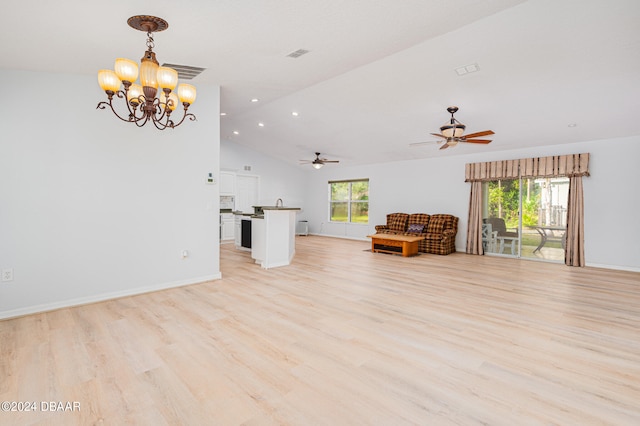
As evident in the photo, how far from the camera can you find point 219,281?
4.58 metres

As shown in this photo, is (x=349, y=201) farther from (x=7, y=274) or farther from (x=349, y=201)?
(x=7, y=274)

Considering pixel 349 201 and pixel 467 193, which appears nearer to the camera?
pixel 467 193

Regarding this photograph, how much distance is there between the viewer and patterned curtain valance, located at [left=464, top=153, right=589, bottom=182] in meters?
6.03

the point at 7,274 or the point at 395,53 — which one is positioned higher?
the point at 395,53

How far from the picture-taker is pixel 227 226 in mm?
8984

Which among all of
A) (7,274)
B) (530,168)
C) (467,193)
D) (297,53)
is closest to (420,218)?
(467,193)

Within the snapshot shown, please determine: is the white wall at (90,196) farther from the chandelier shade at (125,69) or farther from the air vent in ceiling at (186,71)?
the chandelier shade at (125,69)

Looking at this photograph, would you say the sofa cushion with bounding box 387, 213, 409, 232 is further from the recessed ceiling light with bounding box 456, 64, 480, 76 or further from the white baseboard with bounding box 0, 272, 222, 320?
the white baseboard with bounding box 0, 272, 222, 320

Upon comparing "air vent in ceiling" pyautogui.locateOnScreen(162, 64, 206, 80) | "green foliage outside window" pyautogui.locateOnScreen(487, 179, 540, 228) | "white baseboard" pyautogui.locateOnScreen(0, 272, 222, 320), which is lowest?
"white baseboard" pyautogui.locateOnScreen(0, 272, 222, 320)

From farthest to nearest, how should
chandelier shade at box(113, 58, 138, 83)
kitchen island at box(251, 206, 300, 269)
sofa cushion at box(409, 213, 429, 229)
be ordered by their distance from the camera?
sofa cushion at box(409, 213, 429, 229)
kitchen island at box(251, 206, 300, 269)
chandelier shade at box(113, 58, 138, 83)

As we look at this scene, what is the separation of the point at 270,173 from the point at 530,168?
7.11 metres

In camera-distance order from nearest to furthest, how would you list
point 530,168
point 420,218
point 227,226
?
point 530,168
point 420,218
point 227,226

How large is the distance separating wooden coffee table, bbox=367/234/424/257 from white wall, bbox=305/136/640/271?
152 centimetres

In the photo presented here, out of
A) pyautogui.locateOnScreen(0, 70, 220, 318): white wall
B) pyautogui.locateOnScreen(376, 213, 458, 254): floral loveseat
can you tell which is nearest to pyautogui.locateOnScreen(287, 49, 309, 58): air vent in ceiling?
pyautogui.locateOnScreen(0, 70, 220, 318): white wall
